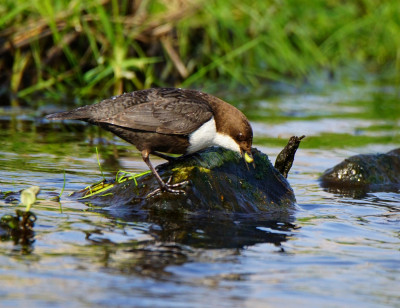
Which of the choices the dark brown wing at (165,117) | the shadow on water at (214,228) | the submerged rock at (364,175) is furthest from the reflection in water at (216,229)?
the submerged rock at (364,175)

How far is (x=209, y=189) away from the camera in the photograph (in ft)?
Answer: 16.1

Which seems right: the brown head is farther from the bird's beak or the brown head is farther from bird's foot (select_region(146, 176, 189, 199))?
bird's foot (select_region(146, 176, 189, 199))

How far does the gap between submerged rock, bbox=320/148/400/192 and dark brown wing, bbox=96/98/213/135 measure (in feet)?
5.32

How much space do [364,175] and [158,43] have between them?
469 centimetres

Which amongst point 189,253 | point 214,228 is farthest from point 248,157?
point 189,253

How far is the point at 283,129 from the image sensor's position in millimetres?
8766

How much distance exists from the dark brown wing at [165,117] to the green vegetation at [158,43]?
12.5ft

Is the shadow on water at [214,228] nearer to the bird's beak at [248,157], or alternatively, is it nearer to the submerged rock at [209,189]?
the submerged rock at [209,189]

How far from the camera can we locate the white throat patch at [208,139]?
510cm

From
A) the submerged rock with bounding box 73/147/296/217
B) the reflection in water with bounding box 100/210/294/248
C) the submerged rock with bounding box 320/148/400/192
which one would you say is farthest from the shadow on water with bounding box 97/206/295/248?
the submerged rock with bounding box 320/148/400/192

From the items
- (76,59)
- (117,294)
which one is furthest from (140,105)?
(76,59)

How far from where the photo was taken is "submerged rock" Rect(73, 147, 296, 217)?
4.86m

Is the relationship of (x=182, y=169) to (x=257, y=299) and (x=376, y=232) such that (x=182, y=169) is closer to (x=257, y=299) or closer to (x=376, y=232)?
(x=376, y=232)

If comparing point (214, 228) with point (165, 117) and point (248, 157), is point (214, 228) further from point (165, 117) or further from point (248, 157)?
point (165, 117)
